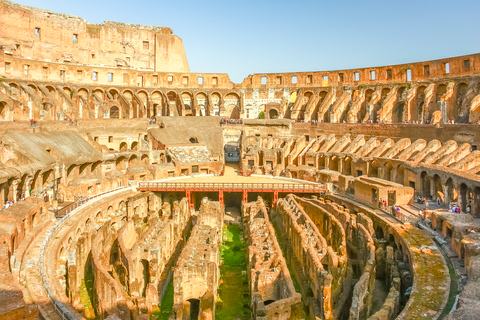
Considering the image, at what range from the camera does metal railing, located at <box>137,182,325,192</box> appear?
108 ft

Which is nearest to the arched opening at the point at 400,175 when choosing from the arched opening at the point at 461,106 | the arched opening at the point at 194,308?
the arched opening at the point at 461,106

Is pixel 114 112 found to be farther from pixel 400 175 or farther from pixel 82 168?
pixel 400 175

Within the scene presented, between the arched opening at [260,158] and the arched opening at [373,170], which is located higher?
the arched opening at [260,158]

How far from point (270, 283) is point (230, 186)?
16.8m

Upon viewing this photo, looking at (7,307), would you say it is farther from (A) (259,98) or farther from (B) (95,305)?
(A) (259,98)

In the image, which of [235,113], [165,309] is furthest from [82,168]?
[235,113]

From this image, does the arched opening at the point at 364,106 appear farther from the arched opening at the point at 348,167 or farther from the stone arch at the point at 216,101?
the stone arch at the point at 216,101

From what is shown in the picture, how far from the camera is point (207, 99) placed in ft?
178

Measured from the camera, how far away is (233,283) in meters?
21.2

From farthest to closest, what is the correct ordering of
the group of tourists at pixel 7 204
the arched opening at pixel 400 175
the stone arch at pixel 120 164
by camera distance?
the stone arch at pixel 120 164 → the arched opening at pixel 400 175 → the group of tourists at pixel 7 204

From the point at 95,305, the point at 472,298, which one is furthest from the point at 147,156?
the point at 472,298

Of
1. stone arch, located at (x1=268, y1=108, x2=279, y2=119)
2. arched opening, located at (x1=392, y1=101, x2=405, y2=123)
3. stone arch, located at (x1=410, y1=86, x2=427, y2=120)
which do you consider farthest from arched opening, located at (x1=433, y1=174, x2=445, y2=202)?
stone arch, located at (x1=268, y1=108, x2=279, y2=119)

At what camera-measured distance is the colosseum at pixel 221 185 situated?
1652cm

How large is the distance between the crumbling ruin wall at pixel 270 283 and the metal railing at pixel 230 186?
31.6ft
